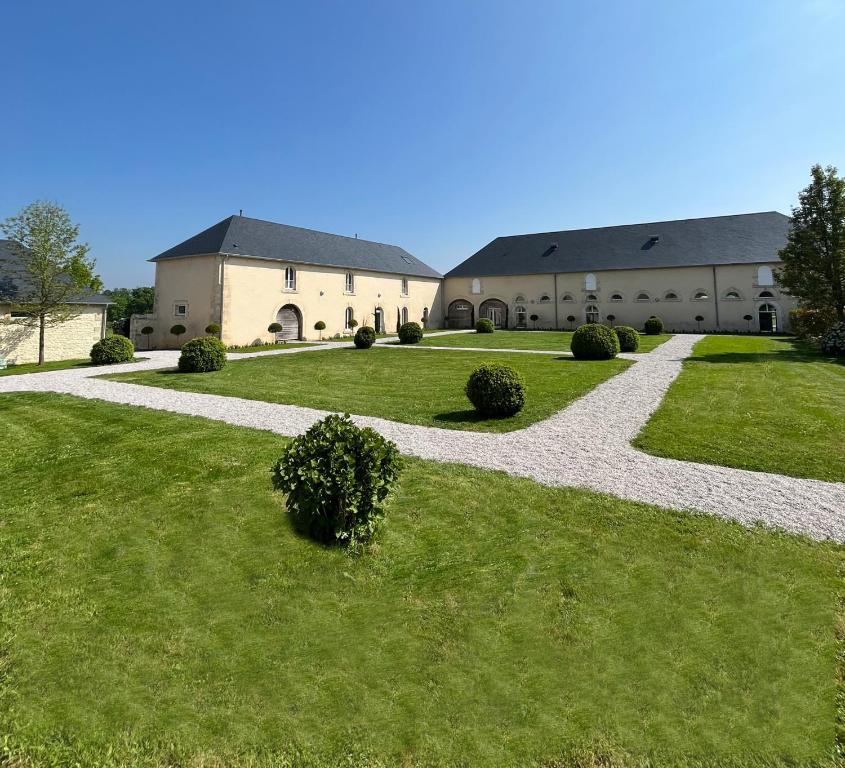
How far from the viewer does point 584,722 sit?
2.92 m

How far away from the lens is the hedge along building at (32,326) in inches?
895

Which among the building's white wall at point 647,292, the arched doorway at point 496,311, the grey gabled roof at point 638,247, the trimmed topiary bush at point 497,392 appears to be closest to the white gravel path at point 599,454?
the trimmed topiary bush at point 497,392

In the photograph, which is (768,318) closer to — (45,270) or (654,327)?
(654,327)

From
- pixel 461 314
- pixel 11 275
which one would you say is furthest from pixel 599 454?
pixel 461 314

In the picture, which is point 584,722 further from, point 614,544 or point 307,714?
point 614,544

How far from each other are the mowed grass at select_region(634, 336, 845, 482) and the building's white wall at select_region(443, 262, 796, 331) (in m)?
23.1

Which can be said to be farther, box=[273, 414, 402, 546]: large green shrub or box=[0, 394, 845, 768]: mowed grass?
box=[273, 414, 402, 546]: large green shrub

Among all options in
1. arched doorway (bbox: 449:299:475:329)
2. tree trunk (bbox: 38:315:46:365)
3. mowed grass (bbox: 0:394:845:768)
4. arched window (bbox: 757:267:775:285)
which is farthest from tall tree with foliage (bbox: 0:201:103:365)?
arched window (bbox: 757:267:775:285)

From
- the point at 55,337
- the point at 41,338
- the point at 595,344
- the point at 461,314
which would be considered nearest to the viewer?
the point at 595,344

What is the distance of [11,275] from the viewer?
2358 centimetres

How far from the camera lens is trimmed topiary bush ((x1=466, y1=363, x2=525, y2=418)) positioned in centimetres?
1061

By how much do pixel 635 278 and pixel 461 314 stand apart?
17.0 metres

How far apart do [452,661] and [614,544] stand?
7.98ft

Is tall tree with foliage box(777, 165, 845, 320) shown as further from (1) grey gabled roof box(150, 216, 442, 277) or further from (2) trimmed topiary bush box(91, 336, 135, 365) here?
(2) trimmed topiary bush box(91, 336, 135, 365)
